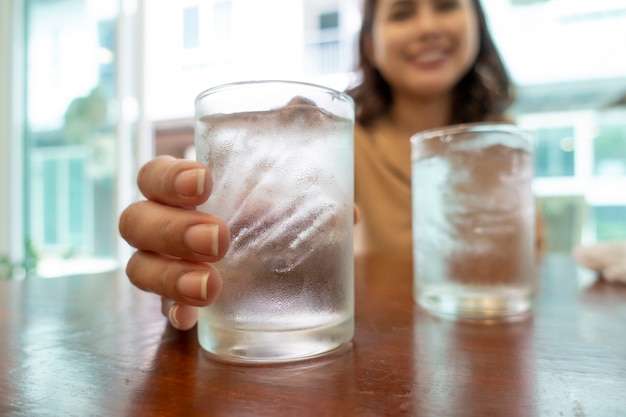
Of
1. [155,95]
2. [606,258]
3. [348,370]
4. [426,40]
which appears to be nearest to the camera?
[348,370]

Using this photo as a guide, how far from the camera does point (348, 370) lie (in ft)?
1.01

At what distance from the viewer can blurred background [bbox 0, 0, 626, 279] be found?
292cm

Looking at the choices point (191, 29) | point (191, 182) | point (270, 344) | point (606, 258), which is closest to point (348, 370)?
point (270, 344)

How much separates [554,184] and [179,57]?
108 inches

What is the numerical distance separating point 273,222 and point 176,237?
0.08 metres

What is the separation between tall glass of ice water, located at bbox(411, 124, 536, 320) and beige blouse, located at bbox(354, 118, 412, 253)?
35.9 inches

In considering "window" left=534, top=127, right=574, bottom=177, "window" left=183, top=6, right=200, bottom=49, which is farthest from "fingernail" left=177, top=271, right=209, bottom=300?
"window" left=534, top=127, right=574, bottom=177

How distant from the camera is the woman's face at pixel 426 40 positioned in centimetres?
124

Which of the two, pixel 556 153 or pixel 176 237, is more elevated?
pixel 556 153

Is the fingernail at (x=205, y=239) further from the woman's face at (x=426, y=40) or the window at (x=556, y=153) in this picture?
the window at (x=556, y=153)

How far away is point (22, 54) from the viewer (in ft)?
9.49

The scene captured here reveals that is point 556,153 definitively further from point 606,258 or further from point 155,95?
point 606,258

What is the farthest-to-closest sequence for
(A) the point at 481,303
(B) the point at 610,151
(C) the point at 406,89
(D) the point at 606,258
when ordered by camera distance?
(B) the point at 610,151 < (C) the point at 406,89 < (D) the point at 606,258 < (A) the point at 481,303

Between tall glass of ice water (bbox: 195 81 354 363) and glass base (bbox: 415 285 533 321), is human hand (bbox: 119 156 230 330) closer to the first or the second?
tall glass of ice water (bbox: 195 81 354 363)
